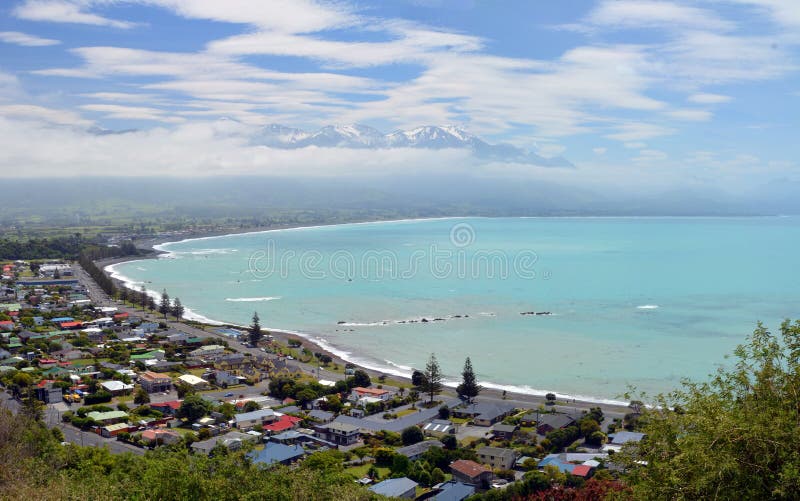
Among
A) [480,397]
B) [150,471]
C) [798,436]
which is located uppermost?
[798,436]

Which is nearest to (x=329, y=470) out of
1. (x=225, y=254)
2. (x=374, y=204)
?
(x=225, y=254)

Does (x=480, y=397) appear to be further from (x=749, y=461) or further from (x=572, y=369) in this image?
(x=749, y=461)

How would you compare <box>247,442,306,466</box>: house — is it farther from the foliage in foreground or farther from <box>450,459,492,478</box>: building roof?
<box>450,459,492,478</box>: building roof

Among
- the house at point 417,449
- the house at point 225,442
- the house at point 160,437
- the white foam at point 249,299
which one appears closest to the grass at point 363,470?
the house at point 417,449

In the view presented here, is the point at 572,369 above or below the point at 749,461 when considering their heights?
below

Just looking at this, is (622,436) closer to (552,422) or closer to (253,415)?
(552,422)

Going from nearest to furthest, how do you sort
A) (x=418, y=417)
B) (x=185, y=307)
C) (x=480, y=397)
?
1. (x=418, y=417)
2. (x=480, y=397)
3. (x=185, y=307)
